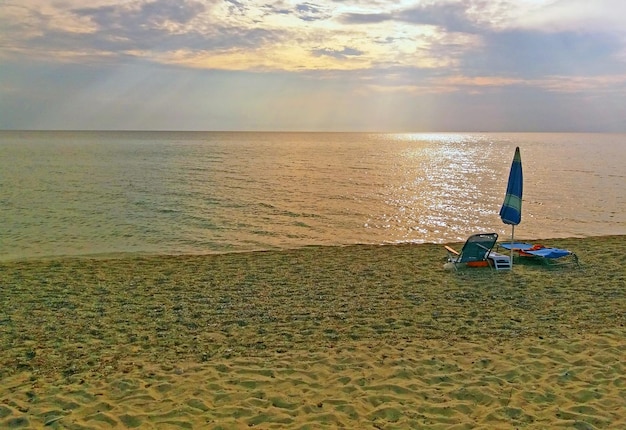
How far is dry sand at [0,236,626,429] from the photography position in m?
5.21

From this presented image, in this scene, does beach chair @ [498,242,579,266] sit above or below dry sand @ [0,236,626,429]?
above

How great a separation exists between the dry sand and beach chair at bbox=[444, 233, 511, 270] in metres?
0.48

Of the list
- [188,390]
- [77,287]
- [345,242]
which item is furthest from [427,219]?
[188,390]

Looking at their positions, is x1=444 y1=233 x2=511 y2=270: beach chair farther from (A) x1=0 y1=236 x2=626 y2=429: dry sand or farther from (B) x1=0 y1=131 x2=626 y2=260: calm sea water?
(B) x1=0 y1=131 x2=626 y2=260: calm sea water

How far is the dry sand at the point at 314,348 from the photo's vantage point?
17.1 ft

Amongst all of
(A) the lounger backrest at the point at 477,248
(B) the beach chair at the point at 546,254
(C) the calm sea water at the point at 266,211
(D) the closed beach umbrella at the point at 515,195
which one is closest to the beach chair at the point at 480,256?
(A) the lounger backrest at the point at 477,248

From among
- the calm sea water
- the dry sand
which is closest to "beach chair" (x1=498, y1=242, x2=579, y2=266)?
the dry sand

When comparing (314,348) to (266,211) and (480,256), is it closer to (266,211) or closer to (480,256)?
(480,256)

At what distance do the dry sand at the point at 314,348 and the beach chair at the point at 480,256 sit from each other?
0.48 meters

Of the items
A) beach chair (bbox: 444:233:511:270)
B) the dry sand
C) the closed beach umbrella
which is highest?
the closed beach umbrella

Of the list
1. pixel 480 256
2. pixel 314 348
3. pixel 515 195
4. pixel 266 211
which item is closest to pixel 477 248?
pixel 480 256

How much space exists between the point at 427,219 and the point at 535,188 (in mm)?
15860

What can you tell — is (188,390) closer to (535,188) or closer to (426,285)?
(426,285)

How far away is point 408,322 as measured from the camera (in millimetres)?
7934
